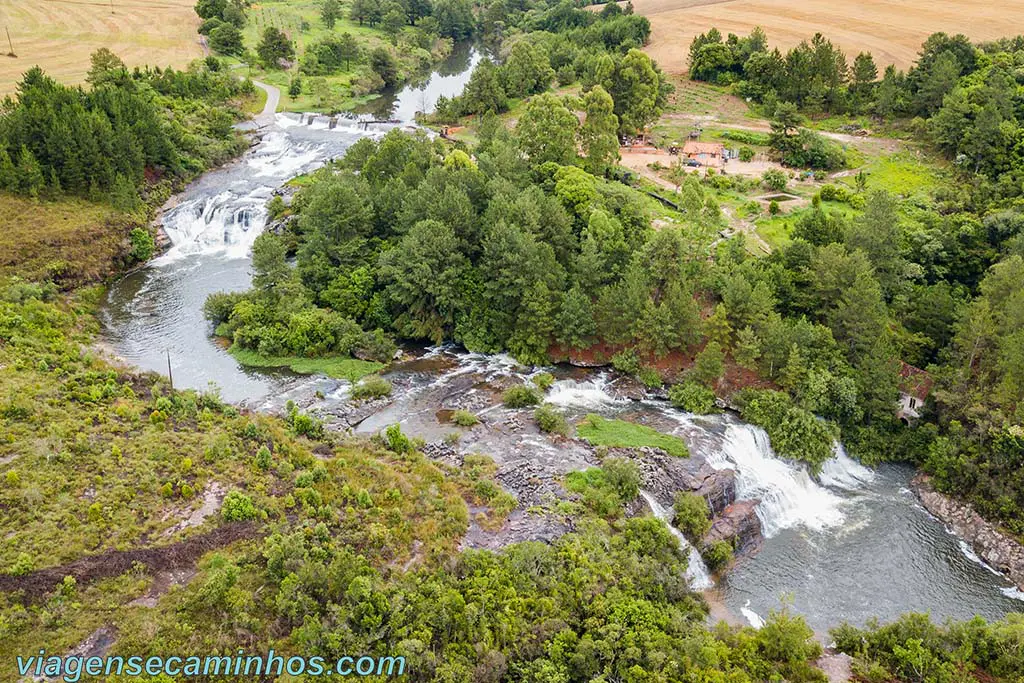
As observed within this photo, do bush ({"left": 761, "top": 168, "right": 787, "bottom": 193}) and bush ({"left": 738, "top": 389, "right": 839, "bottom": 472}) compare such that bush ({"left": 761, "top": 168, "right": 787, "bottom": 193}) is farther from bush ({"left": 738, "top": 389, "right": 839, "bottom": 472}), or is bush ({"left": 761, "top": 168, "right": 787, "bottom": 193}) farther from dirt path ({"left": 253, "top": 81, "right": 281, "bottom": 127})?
dirt path ({"left": 253, "top": 81, "right": 281, "bottom": 127})

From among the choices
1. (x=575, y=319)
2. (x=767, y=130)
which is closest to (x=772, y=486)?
(x=575, y=319)

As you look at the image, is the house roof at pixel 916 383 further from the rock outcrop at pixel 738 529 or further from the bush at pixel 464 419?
the bush at pixel 464 419

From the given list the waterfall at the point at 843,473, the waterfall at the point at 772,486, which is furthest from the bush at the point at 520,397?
the waterfall at the point at 843,473

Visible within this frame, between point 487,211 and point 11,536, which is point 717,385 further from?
point 11,536

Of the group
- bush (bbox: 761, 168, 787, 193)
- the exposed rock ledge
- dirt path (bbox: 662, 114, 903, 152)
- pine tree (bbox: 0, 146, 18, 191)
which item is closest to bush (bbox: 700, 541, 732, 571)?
the exposed rock ledge

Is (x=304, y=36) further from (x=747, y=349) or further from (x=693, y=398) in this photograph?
(x=747, y=349)

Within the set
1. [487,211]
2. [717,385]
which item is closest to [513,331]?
[487,211]
